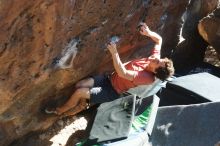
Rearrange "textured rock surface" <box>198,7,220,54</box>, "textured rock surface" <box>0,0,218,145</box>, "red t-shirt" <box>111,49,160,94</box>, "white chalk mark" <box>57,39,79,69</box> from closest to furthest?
"textured rock surface" <box>0,0,218,145</box> < "white chalk mark" <box>57,39,79,69</box> < "red t-shirt" <box>111,49,160,94</box> < "textured rock surface" <box>198,7,220,54</box>

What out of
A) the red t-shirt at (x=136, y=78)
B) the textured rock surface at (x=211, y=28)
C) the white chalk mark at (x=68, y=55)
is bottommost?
the textured rock surface at (x=211, y=28)

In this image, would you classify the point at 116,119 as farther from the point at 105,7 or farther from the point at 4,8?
the point at 4,8

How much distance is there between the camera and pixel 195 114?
18.7 ft

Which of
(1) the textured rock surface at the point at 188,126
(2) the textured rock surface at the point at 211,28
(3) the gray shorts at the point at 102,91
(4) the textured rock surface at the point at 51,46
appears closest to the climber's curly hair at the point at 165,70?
(3) the gray shorts at the point at 102,91

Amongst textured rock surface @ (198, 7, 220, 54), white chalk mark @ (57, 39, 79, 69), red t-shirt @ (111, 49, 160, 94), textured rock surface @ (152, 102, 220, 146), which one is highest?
white chalk mark @ (57, 39, 79, 69)

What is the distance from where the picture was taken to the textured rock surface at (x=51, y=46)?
13.7ft

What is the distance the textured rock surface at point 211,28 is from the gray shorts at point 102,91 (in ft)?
9.04

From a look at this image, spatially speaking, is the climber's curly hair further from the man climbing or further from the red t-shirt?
the red t-shirt

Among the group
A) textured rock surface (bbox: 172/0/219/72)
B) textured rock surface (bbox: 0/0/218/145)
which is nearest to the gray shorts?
textured rock surface (bbox: 0/0/218/145)

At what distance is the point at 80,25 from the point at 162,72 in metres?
1.02

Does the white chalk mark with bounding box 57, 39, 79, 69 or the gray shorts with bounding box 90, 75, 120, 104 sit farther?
the gray shorts with bounding box 90, 75, 120, 104

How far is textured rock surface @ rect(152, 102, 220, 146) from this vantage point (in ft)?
18.0

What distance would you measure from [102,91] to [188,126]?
3.72 ft

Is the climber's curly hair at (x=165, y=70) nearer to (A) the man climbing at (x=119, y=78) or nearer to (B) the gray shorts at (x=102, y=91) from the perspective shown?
(A) the man climbing at (x=119, y=78)
